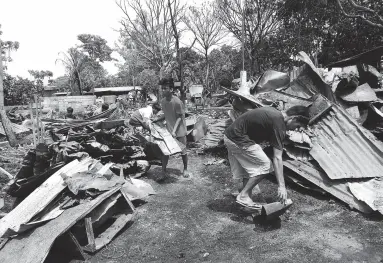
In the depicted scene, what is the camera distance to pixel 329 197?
4.15 metres

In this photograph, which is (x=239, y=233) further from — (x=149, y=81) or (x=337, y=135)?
(x=149, y=81)

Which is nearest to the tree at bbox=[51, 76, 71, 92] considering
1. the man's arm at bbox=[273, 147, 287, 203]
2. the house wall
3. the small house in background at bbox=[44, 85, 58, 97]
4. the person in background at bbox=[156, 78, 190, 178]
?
the small house in background at bbox=[44, 85, 58, 97]

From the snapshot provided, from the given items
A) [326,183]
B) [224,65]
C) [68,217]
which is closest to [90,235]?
[68,217]

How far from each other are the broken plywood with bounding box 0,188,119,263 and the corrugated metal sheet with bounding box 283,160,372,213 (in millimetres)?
2959

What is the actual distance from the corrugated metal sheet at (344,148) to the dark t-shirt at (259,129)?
1.34m

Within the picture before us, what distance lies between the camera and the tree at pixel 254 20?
17.4 m

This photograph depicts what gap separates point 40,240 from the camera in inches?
116

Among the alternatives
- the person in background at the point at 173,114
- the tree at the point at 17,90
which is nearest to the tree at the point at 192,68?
the tree at the point at 17,90

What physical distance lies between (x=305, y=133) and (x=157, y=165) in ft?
10.4

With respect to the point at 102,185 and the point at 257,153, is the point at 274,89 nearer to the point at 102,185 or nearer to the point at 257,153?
the point at 257,153

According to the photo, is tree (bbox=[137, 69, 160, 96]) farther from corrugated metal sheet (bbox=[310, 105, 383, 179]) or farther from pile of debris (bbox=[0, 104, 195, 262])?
corrugated metal sheet (bbox=[310, 105, 383, 179])

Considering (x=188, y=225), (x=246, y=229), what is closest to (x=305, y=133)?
(x=246, y=229)

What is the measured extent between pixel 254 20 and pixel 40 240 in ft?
58.0

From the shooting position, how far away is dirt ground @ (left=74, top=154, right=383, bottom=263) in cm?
292
